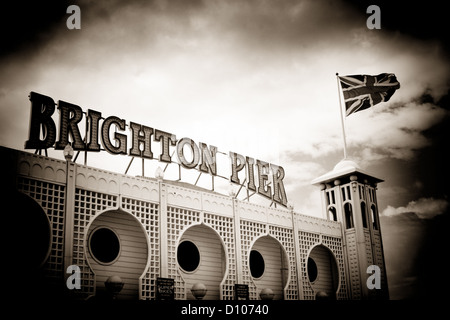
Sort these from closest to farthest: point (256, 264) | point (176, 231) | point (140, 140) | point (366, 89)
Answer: point (176, 231) → point (140, 140) → point (256, 264) → point (366, 89)

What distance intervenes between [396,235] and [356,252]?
22.7 ft

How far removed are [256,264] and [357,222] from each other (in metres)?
7.95

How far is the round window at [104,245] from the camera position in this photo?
21906mm

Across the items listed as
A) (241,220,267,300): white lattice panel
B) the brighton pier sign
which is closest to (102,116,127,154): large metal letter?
the brighton pier sign

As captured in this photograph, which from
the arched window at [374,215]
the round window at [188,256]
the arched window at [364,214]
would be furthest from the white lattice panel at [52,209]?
the arched window at [374,215]

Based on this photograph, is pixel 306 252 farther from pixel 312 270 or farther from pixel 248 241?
pixel 248 241

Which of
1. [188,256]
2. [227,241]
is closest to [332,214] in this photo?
[227,241]

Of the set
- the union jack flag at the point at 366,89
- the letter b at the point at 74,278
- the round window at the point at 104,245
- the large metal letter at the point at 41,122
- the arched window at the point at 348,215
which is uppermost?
the union jack flag at the point at 366,89

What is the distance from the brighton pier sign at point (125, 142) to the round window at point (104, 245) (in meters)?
3.88

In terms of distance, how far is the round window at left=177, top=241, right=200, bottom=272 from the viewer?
990 inches

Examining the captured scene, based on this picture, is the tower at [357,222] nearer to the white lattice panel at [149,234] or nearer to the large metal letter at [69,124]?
the white lattice panel at [149,234]

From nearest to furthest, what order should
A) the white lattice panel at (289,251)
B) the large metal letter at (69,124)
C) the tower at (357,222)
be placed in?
the large metal letter at (69,124)
the white lattice panel at (289,251)
the tower at (357,222)

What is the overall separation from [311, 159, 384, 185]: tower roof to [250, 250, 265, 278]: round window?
8.19 m

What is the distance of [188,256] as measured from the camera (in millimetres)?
25484
